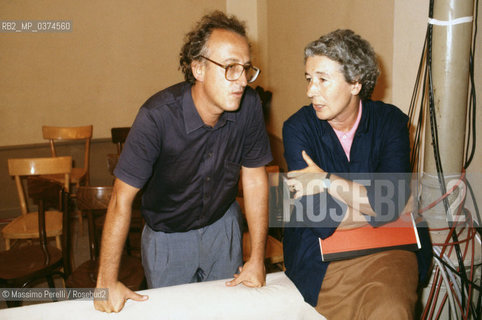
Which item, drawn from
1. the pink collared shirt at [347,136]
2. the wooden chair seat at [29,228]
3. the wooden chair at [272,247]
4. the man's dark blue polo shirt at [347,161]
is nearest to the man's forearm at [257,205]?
the man's dark blue polo shirt at [347,161]

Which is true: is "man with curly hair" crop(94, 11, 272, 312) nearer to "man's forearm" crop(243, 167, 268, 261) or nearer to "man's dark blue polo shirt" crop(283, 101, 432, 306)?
"man's forearm" crop(243, 167, 268, 261)

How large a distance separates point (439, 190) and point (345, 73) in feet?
2.36

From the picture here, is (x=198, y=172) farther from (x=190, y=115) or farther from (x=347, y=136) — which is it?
(x=347, y=136)

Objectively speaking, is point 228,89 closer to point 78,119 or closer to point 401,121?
point 401,121

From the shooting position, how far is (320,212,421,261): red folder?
1.47 metres

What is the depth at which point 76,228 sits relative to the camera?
439cm

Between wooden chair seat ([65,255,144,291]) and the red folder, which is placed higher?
the red folder

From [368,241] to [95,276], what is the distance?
153cm

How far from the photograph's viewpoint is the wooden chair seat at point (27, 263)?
7.33 feet

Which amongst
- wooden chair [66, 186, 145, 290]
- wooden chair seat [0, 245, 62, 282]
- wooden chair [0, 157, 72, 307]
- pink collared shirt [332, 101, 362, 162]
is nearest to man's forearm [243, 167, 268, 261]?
pink collared shirt [332, 101, 362, 162]

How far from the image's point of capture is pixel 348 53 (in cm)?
153

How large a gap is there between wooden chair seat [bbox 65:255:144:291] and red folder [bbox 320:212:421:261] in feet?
3.91

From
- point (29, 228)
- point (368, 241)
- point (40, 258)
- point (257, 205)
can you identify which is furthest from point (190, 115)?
point (29, 228)

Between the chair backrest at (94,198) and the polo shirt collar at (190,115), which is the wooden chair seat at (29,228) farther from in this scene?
the polo shirt collar at (190,115)
